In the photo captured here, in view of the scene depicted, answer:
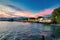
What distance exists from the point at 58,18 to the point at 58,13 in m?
2.05

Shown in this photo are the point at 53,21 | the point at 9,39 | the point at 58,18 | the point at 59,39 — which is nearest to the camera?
the point at 9,39

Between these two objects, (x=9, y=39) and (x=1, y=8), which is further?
(x=1, y=8)

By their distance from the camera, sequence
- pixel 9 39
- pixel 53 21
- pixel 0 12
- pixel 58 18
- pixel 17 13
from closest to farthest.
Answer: pixel 9 39, pixel 0 12, pixel 17 13, pixel 53 21, pixel 58 18

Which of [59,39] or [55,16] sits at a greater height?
[55,16]

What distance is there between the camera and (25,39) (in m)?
9.40

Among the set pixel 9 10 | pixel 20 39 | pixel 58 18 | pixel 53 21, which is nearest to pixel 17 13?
pixel 9 10

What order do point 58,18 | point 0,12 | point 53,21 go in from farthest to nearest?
point 58,18
point 53,21
point 0,12

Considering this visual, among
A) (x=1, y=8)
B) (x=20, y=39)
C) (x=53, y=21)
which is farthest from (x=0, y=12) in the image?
(x=53, y=21)

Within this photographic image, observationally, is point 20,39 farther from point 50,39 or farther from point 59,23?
point 59,23

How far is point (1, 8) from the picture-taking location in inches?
506

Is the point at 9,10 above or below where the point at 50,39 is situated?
above

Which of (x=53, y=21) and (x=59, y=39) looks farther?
(x=53, y=21)

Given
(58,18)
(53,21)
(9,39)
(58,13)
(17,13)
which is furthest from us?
(58,13)

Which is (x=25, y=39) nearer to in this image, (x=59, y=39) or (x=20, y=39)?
(x=20, y=39)
